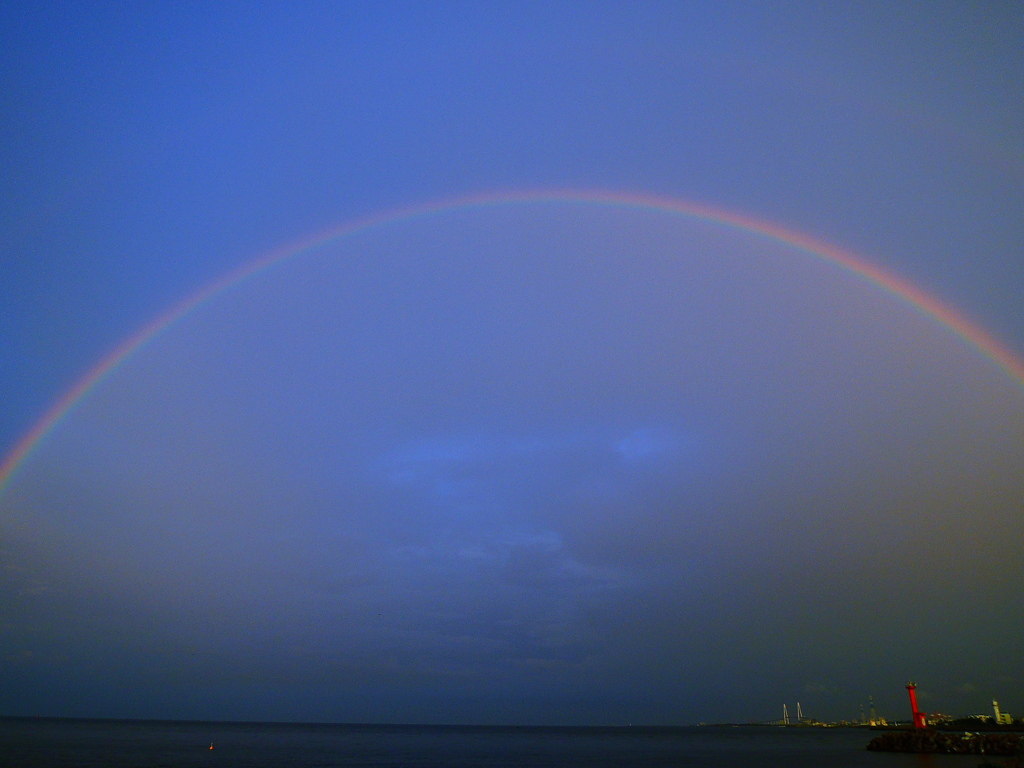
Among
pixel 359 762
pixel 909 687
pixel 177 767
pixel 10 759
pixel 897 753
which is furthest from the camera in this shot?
pixel 897 753

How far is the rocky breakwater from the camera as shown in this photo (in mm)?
91000

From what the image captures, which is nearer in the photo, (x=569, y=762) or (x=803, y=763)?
(x=803, y=763)

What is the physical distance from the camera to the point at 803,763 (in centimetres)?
8494

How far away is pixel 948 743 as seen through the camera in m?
101

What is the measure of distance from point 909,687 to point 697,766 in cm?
3928

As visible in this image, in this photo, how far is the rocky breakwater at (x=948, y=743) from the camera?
91.0 metres

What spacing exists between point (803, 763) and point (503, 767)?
3913 centimetres

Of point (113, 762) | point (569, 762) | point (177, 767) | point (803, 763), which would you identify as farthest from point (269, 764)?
point (803, 763)

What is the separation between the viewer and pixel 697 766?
82188mm

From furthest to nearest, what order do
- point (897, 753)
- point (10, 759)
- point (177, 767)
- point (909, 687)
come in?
1. point (897, 753)
2. point (909, 687)
3. point (10, 759)
4. point (177, 767)

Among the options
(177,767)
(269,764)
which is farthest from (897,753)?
(177,767)

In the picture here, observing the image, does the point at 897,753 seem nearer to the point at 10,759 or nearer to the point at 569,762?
the point at 569,762

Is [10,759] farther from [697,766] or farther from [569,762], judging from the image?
[697,766]

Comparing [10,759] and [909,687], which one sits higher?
[909,687]
